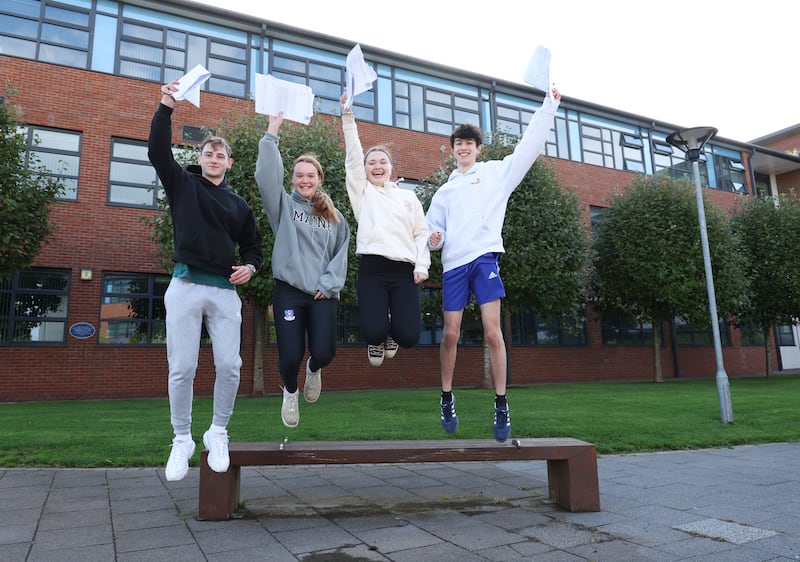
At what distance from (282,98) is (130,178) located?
14187mm

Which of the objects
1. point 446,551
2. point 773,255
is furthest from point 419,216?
point 773,255

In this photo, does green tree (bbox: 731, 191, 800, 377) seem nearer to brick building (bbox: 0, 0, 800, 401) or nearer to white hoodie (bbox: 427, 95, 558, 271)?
brick building (bbox: 0, 0, 800, 401)

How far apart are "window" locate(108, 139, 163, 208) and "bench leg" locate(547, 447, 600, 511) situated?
1465cm

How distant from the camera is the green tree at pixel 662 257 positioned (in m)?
18.4

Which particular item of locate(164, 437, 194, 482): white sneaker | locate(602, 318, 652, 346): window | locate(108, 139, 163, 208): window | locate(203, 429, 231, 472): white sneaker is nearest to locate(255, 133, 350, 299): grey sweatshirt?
locate(203, 429, 231, 472): white sneaker

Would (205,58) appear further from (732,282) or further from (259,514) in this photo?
(732,282)

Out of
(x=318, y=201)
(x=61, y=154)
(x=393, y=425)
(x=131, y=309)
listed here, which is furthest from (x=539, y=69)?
(x=61, y=154)

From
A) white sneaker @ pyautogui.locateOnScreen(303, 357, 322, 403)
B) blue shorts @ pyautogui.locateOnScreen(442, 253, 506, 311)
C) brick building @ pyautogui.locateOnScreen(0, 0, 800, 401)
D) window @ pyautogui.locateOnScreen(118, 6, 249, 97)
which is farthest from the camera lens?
window @ pyautogui.locateOnScreen(118, 6, 249, 97)

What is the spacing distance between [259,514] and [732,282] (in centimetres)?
1925

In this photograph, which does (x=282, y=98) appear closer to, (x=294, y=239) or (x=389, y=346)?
(x=294, y=239)

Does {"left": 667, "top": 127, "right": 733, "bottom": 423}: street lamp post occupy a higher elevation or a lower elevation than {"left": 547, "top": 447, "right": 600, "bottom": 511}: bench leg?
higher

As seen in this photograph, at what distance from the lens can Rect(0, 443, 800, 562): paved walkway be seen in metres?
3.55

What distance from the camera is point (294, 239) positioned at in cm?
448

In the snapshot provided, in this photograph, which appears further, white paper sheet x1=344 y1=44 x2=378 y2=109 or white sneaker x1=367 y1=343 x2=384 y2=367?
white sneaker x1=367 y1=343 x2=384 y2=367
